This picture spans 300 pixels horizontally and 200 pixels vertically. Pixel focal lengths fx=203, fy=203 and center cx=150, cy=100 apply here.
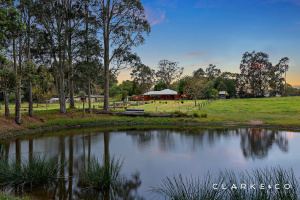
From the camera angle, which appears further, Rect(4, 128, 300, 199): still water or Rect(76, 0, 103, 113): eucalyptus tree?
Rect(76, 0, 103, 113): eucalyptus tree

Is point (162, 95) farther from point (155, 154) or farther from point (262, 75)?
point (155, 154)

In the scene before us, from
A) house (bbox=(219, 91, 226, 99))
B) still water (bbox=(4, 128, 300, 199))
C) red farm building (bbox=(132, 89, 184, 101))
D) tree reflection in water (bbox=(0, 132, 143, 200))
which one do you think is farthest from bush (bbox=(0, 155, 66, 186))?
house (bbox=(219, 91, 226, 99))

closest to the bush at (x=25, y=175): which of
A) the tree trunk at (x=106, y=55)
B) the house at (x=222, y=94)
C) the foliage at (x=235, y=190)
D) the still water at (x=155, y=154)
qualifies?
the still water at (x=155, y=154)

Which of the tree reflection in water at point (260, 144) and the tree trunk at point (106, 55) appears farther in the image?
the tree trunk at point (106, 55)

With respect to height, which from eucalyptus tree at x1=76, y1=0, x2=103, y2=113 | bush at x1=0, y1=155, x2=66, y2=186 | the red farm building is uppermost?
eucalyptus tree at x1=76, y1=0, x2=103, y2=113

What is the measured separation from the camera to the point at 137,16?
25.1 meters

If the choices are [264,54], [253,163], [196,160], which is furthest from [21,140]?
[264,54]

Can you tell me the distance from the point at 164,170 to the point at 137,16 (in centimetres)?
2170

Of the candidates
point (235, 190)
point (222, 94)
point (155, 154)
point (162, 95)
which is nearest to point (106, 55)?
point (155, 154)

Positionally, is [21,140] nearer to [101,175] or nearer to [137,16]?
[101,175]

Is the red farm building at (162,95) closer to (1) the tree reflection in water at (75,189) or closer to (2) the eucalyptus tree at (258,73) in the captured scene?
(2) the eucalyptus tree at (258,73)

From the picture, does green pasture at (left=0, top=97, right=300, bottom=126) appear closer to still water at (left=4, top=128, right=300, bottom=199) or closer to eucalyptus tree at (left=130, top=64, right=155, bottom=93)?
still water at (left=4, top=128, right=300, bottom=199)

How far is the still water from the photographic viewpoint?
651cm

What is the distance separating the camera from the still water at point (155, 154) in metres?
6.51
